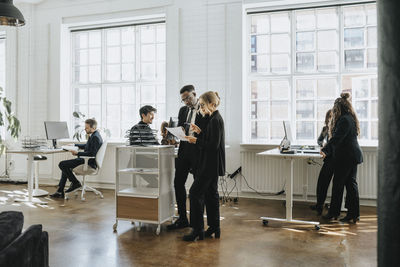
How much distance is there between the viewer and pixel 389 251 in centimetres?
39

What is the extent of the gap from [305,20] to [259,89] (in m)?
1.45

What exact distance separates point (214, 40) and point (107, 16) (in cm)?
251

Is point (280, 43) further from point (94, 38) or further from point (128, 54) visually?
point (94, 38)

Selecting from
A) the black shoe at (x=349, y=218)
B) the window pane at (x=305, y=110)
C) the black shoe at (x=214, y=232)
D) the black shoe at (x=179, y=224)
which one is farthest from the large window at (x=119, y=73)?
the black shoe at (x=349, y=218)

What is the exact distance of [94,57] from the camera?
25.8 feet

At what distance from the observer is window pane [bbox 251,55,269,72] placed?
6594 millimetres

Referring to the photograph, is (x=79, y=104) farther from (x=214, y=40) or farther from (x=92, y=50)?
(x=214, y=40)

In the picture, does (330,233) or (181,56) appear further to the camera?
(181,56)

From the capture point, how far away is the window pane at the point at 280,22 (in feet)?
21.1

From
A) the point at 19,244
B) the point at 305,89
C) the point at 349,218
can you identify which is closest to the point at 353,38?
the point at 305,89

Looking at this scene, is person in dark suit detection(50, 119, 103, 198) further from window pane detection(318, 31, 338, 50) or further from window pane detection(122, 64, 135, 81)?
window pane detection(318, 31, 338, 50)

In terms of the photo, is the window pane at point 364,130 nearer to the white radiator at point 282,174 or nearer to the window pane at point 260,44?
the white radiator at point 282,174

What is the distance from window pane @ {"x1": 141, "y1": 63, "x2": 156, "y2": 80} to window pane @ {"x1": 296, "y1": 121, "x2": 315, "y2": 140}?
3.12 meters

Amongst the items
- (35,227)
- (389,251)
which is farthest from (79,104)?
(389,251)
